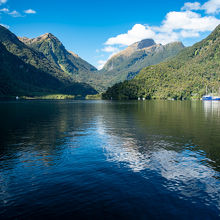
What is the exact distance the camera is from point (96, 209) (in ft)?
51.2

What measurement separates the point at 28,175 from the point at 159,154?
17.4 m

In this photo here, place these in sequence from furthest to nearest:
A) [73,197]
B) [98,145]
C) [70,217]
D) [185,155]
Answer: [98,145]
[185,155]
[73,197]
[70,217]

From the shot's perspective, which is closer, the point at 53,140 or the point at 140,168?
the point at 140,168

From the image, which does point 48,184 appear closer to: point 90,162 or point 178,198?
point 90,162

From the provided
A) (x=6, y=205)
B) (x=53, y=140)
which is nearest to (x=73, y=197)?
(x=6, y=205)

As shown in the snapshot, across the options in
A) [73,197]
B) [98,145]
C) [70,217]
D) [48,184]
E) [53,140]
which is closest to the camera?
[70,217]

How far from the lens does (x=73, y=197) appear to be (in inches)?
681

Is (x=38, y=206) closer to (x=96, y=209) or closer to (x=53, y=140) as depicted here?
(x=96, y=209)

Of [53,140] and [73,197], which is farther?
[53,140]

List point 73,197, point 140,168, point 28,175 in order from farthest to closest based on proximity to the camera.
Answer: point 140,168
point 28,175
point 73,197

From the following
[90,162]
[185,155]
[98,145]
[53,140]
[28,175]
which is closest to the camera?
[28,175]

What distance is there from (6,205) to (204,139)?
117 ft

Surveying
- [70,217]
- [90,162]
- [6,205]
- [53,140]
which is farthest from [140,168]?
[53,140]

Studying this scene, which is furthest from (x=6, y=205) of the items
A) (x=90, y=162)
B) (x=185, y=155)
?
(x=185, y=155)
